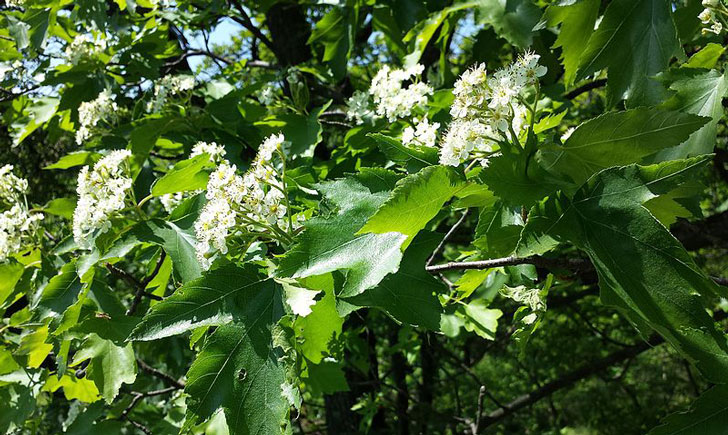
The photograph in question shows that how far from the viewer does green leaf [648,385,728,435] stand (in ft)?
4.11

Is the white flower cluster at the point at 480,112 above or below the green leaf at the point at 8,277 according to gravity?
above

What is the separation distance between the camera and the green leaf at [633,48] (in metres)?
1.55

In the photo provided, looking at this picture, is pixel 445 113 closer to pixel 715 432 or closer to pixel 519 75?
pixel 519 75

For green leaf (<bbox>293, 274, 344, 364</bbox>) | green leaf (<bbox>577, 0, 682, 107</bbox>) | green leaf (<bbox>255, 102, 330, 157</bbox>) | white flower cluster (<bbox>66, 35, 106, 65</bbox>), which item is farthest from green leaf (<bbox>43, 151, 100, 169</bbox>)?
green leaf (<bbox>577, 0, 682, 107</bbox>)

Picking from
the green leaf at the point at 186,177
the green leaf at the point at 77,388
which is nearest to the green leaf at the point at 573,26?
the green leaf at the point at 186,177

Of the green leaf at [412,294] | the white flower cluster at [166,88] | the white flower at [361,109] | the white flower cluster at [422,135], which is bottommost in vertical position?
the white flower at [361,109]

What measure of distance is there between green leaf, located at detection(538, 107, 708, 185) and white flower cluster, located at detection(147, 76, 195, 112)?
191 centimetres

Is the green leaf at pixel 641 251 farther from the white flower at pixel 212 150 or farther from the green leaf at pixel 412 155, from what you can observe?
the white flower at pixel 212 150

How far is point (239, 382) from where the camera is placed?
132cm

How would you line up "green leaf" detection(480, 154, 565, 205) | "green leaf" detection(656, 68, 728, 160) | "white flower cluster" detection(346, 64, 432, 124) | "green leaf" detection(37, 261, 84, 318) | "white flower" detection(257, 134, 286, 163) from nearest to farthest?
"green leaf" detection(480, 154, 565, 205), "green leaf" detection(656, 68, 728, 160), "white flower" detection(257, 134, 286, 163), "green leaf" detection(37, 261, 84, 318), "white flower cluster" detection(346, 64, 432, 124)

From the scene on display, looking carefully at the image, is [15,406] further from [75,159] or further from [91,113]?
[91,113]

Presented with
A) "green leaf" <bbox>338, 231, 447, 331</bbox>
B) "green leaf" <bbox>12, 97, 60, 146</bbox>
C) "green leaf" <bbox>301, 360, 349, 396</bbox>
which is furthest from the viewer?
"green leaf" <bbox>12, 97, 60, 146</bbox>

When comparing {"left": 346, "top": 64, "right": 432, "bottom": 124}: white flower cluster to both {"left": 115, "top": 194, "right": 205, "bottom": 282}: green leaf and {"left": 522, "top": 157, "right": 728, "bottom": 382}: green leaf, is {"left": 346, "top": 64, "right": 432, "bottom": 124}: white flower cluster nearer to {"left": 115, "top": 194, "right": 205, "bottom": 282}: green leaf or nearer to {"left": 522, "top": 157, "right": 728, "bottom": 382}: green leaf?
{"left": 115, "top": 194, "right": 205, "bottom": 282}: green leaf

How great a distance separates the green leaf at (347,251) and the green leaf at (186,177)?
2.01ft
